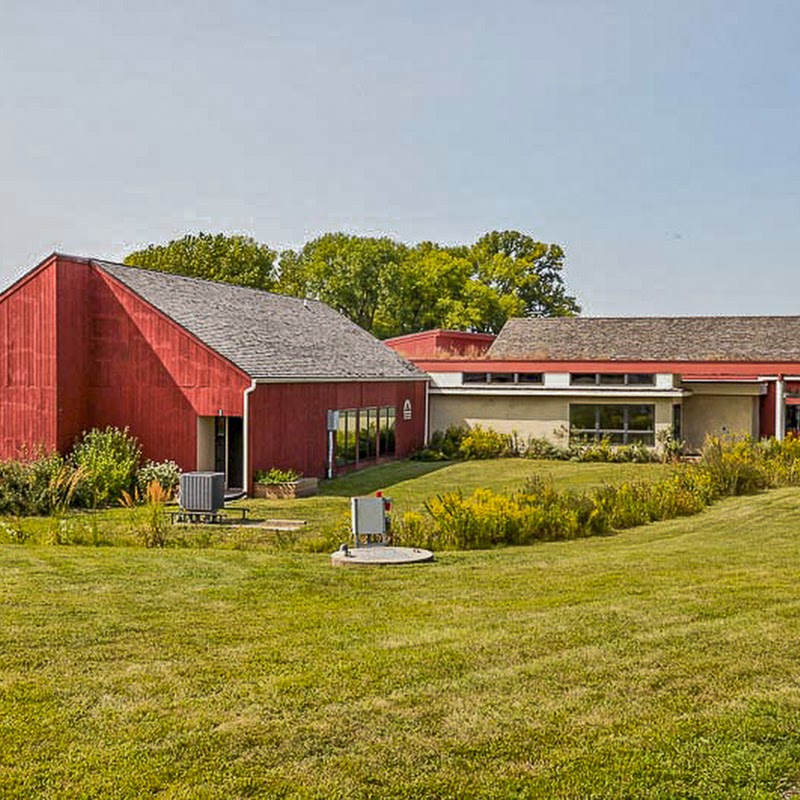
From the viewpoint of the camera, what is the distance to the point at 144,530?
15062mm

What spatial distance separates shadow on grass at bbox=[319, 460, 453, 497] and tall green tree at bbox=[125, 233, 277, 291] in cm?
3218

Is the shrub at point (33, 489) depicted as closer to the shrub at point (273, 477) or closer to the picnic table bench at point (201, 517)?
the picnic table bench at point (201, 517)

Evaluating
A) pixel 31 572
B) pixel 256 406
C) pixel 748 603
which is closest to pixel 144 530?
pixel 31 572

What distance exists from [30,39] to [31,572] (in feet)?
29.0

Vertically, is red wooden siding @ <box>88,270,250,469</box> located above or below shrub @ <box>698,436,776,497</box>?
above

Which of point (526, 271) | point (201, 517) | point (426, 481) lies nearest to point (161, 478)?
point (201, 517)

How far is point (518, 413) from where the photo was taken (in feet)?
109

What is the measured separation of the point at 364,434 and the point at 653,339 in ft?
55.6

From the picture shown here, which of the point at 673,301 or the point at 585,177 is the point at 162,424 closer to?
the point at 585,177

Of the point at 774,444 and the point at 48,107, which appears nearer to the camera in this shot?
the point at 48,107

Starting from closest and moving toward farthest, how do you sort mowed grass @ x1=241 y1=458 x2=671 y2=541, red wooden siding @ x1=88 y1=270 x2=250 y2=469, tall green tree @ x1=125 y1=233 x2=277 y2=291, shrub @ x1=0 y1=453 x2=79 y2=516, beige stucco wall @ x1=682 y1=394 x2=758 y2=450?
shrub @ x1=0 y1=453 x2=79 y2=516 → mowed grass @ x1=241 y1=458 x2=671 y2=541 → red wooden siding @ x1=88 y1=270 x2=250 y2=469 → beige stucco wall @ x1=682 y1=394 x2=758 y2=450 → tall green tree @ x1=125 y1=233 x2=277 y2=291

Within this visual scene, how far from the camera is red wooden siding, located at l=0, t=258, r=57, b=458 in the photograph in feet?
76.0

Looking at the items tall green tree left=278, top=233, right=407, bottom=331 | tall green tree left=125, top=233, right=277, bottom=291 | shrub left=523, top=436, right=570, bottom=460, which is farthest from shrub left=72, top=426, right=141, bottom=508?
tall green tree left=278, top=233, right=407, bottom=331

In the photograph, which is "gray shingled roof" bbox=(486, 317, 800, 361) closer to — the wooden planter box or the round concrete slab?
the wooden planter box
